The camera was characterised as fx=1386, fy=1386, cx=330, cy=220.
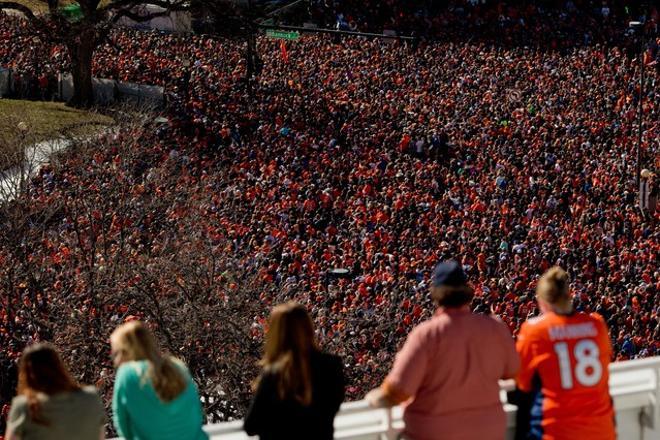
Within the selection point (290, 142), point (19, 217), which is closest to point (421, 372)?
point (19, 217)

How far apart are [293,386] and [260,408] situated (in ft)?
0.53

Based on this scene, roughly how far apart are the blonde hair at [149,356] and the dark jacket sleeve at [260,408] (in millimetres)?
318

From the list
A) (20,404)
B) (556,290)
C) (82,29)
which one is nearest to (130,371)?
(20,404)

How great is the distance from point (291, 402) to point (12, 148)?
83.9 feet

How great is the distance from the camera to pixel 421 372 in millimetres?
5691

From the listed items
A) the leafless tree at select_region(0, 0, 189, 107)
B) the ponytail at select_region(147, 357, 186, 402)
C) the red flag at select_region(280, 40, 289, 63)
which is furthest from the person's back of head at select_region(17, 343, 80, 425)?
the red flag at select_region(280, 40, 289, 63)

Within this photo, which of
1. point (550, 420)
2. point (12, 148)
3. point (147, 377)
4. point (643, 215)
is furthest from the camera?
point (12, 148)

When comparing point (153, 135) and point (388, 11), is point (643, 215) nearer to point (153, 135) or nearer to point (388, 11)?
point (153, 135)

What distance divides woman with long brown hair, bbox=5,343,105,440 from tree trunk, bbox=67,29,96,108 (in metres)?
35.0

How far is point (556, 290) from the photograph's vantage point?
19.6ft

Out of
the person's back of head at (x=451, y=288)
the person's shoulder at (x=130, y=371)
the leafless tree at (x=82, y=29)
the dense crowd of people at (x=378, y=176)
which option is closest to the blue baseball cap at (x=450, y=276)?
the person's back of head at (x=451, y=288)

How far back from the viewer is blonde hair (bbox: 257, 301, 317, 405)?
18.2 feet

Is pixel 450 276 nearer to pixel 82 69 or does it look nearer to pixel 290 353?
pixel 290 353

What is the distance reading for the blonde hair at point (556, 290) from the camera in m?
5.96
